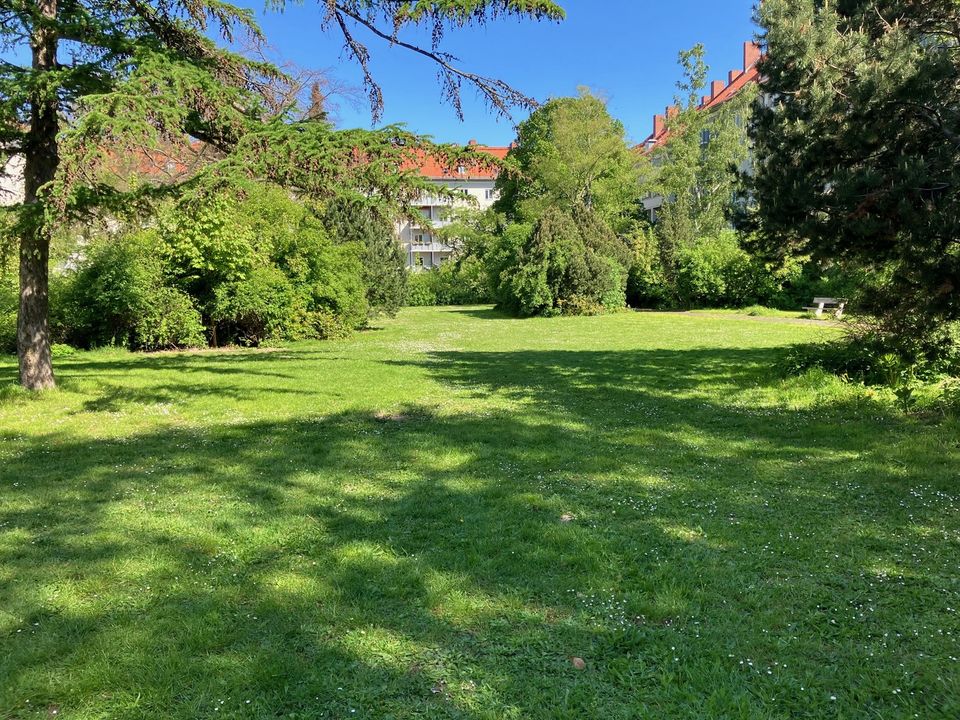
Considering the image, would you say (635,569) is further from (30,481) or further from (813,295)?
(813,295)

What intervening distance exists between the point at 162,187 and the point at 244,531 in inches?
223

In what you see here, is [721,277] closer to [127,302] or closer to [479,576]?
[127,302]

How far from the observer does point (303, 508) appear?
→ 4602mm

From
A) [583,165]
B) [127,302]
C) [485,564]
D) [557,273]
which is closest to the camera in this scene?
[485,564]

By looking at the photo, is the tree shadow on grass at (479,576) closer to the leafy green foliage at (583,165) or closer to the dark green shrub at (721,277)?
the dark green shrub at (721,277)

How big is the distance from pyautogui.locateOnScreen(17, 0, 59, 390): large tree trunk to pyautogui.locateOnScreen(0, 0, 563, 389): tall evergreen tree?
2 cm

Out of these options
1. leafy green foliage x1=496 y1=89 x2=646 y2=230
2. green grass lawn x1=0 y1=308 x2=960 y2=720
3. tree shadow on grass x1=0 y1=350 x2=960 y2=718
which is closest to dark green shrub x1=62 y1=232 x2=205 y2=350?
green grass lawn x1=0 y1=308 x2=960 y2=720

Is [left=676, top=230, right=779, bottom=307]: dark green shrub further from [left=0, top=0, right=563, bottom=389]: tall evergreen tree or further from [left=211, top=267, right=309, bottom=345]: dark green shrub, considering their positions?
[left=0, top=0, right=563, bottom=389]: tall evergreen tree

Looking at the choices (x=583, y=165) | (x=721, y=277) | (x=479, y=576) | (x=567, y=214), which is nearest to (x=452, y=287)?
(x=583, y=165)

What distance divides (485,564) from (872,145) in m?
6.38

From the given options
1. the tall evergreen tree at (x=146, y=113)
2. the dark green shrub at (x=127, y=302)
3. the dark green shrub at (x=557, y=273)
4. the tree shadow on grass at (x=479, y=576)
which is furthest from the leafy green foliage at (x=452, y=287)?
the tree shadow on grass at (x=479, y=576)

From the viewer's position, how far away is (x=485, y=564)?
3.61m

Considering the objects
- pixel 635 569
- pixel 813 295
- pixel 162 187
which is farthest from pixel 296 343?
pixel 813 295

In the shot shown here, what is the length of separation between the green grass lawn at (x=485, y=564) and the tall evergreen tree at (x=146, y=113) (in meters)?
2.69
